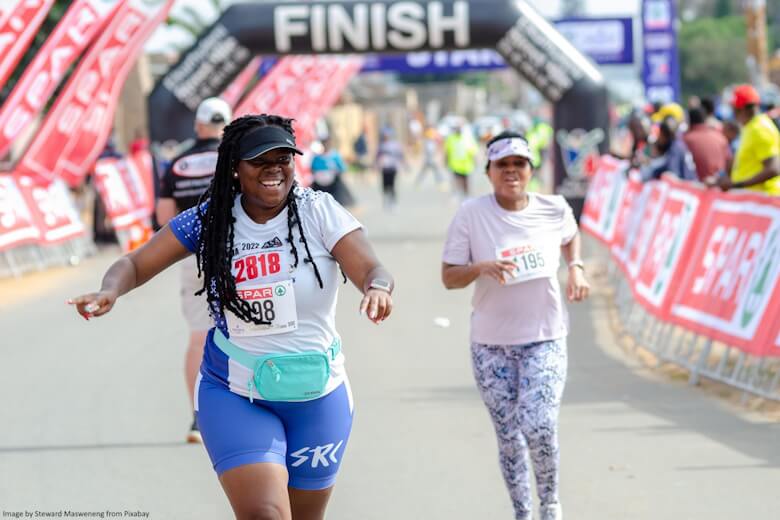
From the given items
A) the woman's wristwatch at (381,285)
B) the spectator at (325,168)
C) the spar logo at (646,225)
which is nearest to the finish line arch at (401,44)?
the spectator at (325,168)

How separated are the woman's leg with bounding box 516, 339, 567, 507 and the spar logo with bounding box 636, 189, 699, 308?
16.3 feet

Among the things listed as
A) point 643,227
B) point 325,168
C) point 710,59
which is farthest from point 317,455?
point 710,59

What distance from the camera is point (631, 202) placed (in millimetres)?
15594

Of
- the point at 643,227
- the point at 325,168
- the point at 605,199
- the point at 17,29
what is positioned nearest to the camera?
the point at 643,227

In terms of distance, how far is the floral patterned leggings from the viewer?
6.35 meters

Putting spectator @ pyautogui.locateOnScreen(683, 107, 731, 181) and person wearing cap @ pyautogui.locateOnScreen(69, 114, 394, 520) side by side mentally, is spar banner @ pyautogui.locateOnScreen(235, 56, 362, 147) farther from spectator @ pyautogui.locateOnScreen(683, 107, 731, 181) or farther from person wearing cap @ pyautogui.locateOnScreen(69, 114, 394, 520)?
person wearing cap @ pyautogui.locateOnScreen(69, 114, 394, 520)

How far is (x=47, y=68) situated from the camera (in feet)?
70.5

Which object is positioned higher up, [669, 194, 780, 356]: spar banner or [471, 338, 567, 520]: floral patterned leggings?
[471, 338, 567, 520]: floral patterned leggings

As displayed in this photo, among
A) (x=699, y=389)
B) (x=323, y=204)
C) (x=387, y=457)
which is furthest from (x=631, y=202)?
(x=323, y=204)

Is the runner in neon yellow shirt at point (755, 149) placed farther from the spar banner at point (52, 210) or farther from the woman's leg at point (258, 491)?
the spar banner at point (52, 210)

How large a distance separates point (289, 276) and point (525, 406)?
5.91 ft

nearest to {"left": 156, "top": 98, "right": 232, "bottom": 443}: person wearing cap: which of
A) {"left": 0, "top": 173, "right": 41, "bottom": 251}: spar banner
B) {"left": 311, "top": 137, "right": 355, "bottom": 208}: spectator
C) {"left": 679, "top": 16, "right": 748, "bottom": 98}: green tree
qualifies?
{"left": 0, "top": 173, "right": 41, "bottom": 251}: spar banner

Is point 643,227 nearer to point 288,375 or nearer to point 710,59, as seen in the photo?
point 288,375

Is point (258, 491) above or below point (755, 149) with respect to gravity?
above
